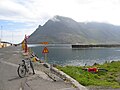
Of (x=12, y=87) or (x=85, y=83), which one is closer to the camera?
(x=12, y=87)

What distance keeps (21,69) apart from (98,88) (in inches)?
241

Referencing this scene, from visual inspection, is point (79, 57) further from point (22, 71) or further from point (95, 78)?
point (22, 71)

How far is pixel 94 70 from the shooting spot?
814 inches

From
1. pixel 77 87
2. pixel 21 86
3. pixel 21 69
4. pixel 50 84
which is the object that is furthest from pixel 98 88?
pixel 21 69

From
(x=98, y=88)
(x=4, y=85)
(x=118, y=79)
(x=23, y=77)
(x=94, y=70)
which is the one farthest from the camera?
(x=94, y=70)

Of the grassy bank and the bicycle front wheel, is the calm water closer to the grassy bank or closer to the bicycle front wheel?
the grassy bank

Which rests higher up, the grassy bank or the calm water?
the grassy bank

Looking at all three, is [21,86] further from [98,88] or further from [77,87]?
[98,88]

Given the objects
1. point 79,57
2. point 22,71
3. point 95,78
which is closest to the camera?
point 22,71

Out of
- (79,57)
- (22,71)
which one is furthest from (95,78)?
(79,57)

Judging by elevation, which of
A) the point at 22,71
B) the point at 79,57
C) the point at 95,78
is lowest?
the point at 79,57

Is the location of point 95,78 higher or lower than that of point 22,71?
lower

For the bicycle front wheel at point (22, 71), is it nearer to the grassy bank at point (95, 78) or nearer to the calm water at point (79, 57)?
the grassy bank at point (95, 78)

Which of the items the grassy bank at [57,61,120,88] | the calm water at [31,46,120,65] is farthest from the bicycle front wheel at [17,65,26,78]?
the calm water at [31,46,120,65]
